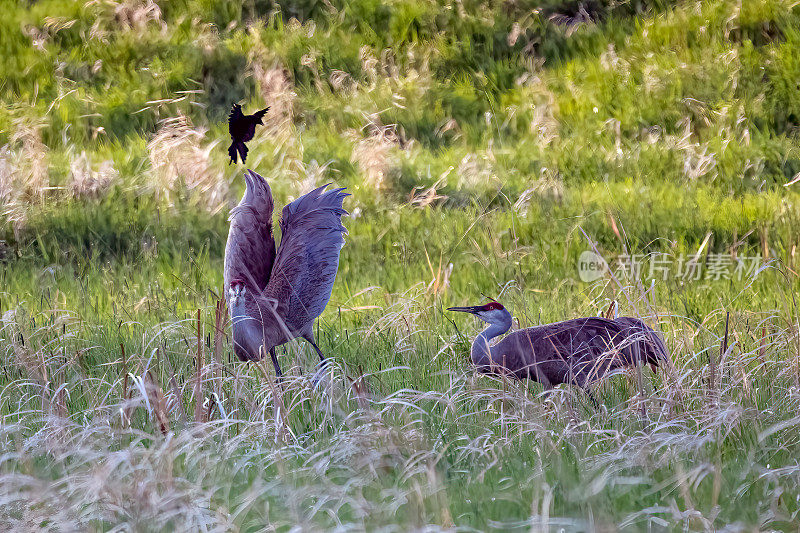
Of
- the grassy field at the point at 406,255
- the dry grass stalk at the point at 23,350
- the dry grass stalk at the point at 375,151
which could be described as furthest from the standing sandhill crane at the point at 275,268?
the dry grass stalk at the point at 375,151

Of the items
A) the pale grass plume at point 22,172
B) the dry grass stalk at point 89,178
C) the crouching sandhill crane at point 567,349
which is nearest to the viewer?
the crouching sandhill crane at point 567,349

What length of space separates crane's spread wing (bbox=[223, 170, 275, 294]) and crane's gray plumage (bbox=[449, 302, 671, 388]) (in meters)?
0.96

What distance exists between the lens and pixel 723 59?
340 inches

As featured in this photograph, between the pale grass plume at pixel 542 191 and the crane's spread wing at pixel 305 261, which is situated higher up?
the crane's spread wing at pixel 305 261

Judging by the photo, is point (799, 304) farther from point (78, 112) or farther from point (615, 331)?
point (78, 112)

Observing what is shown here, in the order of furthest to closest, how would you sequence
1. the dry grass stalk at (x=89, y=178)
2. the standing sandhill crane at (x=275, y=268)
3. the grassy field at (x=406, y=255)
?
the dry grass stalk at (x=89, y=178) < the standing sandhill crane at (x=275, y=268) < the grassy field at (x=406, y=255)

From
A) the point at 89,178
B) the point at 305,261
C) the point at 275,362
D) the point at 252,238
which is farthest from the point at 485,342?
the point at 89,178

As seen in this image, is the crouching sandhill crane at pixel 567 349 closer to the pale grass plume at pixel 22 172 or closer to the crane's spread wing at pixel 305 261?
the crane's spread wing at pixel 305 261

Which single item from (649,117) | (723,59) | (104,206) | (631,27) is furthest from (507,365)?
(631,27)

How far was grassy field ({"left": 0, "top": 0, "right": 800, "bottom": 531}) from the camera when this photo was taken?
3.17m

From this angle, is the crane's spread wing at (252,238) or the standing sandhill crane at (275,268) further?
the crane's spread wing at (252,238)

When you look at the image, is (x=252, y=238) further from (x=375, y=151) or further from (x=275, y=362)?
(x=375, y=151)

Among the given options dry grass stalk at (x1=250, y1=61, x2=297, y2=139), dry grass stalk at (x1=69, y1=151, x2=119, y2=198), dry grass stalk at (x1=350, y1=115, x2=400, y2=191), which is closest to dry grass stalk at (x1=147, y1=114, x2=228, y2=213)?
dry grass stalk at (x1=69, y1=151, x2=119, y2=198)

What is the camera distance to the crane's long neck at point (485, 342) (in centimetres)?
403
